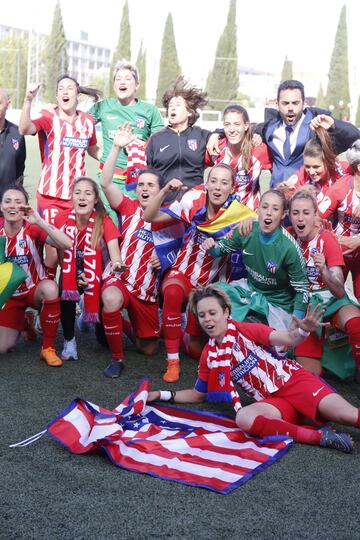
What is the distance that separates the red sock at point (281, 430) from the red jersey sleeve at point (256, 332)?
1.40 feet

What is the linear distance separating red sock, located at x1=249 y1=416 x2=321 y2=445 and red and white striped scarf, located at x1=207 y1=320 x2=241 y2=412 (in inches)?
7.6

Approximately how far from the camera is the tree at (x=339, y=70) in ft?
161

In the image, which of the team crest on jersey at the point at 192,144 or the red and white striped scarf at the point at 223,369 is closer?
the red and white striped scarf at the point at 223,369

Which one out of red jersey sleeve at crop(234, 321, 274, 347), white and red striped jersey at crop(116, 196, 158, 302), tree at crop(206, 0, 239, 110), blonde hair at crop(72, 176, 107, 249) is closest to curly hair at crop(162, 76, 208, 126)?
white and red striped jersey at crop(116, 196, 158, 302)

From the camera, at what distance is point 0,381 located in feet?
15.1

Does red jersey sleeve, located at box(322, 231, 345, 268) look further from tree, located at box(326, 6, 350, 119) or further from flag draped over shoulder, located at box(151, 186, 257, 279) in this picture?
tree, located at box(326, 6, 350, 119)

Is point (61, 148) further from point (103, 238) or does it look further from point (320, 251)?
point (320, 251)

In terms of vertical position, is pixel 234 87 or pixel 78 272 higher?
pixel 234 87

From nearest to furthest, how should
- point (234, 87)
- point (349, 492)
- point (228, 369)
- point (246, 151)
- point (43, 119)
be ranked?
point (349, 492) → point (228, 369) → point (246, 151) → point (43, 119) → point (234, 87)

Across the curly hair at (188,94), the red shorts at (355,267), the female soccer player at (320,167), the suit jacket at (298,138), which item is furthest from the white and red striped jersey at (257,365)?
the curly hair at (188,94)

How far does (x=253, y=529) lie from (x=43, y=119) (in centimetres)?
411

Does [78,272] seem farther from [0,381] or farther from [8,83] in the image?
[8,83]

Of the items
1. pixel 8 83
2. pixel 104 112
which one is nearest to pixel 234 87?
pixel 8 83

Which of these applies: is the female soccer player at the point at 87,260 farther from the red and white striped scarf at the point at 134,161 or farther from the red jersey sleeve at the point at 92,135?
the red jersey sleeve at the point at 92,135
